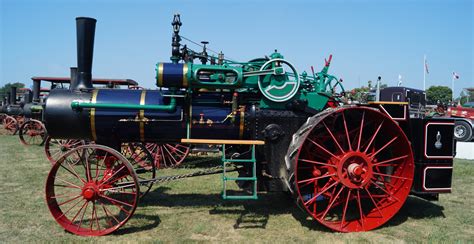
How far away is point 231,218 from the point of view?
17.5ft

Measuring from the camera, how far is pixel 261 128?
5.11 meters

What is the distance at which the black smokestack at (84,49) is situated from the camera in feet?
17.5

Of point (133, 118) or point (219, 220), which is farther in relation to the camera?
point (219, 220)

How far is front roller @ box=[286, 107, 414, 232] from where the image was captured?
470 centimetres

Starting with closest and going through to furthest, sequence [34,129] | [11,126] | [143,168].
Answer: [143,168] < [34,129] < [11,126]

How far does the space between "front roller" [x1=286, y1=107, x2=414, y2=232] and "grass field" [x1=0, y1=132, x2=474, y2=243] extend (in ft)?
0.91

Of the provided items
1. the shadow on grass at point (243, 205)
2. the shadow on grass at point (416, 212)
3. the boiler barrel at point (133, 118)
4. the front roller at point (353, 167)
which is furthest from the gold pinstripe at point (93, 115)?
the shadow on grass at point (416, 212)

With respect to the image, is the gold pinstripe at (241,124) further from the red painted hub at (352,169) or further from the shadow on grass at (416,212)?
the shadow on grass at (416,212)

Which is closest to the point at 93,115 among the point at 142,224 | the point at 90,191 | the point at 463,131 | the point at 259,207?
the point at 90,191

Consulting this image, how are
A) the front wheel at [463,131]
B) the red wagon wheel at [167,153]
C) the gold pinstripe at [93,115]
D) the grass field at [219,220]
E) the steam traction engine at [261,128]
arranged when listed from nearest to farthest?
the grass field at [219,220] < the steam traction engine at [261,128] < the gold pinstripe at [93,115] < the red wagon wheel at [167,153] < the front wheel at [463,131]

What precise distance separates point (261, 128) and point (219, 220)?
1.38 meters

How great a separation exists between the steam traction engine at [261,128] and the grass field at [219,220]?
0.94ft

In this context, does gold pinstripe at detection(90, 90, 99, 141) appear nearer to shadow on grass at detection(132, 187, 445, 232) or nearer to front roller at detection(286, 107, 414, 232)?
shadow on grass at detection(132, 187, 445, 232)

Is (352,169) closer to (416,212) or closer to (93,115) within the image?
(416,212)
